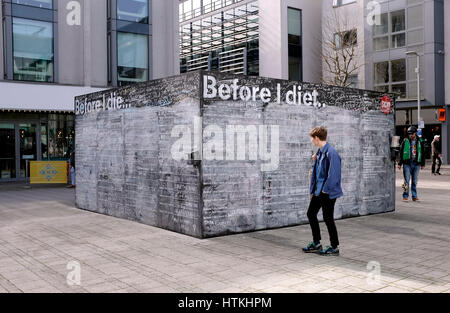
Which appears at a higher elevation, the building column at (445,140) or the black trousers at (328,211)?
the building column at (445,140)

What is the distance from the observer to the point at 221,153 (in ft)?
24.7

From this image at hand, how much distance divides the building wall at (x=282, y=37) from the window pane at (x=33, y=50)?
61.0 ft

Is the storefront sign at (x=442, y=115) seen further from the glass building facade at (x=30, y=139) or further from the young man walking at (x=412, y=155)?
the glass building facade at (x=30, y=139)

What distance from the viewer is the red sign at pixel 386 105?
399 inches

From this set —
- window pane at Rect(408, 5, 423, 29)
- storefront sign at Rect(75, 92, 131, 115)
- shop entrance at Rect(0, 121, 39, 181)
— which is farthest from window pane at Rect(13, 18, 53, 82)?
window pane at Rect(408, 5, 423, 29)

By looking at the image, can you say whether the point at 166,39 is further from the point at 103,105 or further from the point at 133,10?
the point at 103,105

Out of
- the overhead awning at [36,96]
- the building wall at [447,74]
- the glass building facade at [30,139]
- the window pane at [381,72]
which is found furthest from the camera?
the window pane at [381,72]

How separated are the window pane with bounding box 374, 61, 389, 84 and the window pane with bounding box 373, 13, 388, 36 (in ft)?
7.48

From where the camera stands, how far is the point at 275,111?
26.9ft

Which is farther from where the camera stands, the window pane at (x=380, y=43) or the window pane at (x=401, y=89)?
the window pane at (x=380, y=43)

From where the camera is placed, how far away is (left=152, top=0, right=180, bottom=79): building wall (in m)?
25.0
